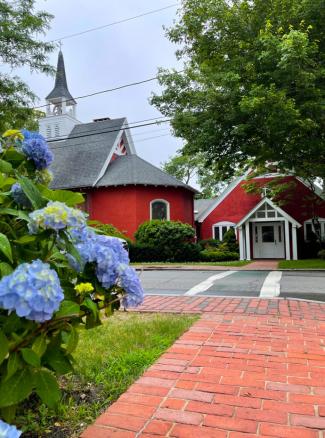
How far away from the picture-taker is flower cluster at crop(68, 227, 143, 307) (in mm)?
1550

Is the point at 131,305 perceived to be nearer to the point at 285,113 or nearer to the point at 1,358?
the point at 1,358

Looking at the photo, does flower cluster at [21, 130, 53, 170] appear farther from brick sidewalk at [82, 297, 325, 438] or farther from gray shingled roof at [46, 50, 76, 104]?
gray shingled roof at [46, 50, 76, 104]

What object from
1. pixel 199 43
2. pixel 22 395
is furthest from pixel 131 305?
pixel 199 43

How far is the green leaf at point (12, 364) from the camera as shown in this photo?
4.33ft

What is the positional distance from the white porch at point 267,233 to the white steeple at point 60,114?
52.1 ft

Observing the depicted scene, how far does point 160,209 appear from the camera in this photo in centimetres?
2458

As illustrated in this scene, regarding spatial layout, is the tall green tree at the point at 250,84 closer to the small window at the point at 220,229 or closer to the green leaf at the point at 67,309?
the green leaf at the point at 67,309

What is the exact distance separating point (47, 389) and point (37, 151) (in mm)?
1075

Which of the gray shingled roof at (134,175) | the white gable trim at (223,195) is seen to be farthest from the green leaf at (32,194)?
the white gable trim at (223,195)

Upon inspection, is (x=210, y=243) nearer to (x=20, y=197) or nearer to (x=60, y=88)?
(x=60, y=88)

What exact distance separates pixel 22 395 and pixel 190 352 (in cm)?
263

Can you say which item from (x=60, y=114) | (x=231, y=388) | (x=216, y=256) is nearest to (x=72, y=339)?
(x=231, y=388)

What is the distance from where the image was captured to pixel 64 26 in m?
16.0

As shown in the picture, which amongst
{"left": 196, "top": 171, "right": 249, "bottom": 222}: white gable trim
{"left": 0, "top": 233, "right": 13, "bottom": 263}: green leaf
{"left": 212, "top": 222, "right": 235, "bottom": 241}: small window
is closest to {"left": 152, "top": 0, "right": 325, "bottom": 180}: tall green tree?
{"left": 0, "top": 233, "right": 13, "bottom": 263}: green leaf
